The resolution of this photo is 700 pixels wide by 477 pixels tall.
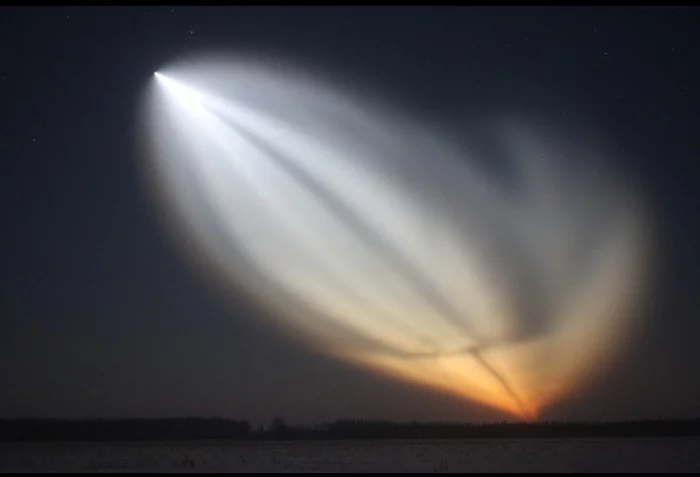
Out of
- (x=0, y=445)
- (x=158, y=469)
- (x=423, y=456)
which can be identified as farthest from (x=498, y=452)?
(x=0, y=445)

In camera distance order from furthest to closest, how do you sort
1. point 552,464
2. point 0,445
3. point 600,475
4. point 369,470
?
point 0,445 → point 552,464 → point 369,470 → point 600,475

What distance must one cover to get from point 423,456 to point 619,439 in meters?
13.4

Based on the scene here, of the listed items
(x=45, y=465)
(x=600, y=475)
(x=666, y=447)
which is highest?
(x=666, y=447)

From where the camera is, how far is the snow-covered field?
73.1ft

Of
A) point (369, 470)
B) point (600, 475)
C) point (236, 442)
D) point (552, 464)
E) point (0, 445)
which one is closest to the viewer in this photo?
→ point (600, 475)

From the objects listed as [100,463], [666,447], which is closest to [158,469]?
[100,463]

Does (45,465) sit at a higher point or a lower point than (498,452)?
lower

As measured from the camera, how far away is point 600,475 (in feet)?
65.7

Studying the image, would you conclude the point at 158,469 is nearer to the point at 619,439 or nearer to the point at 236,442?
the point at 236,442

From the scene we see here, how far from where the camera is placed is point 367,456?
87.1ft

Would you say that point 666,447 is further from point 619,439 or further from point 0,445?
point 0,445

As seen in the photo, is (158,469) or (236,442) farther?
(236,442)

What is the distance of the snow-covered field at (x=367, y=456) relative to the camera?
22281mm

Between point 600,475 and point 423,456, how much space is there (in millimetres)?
7768
